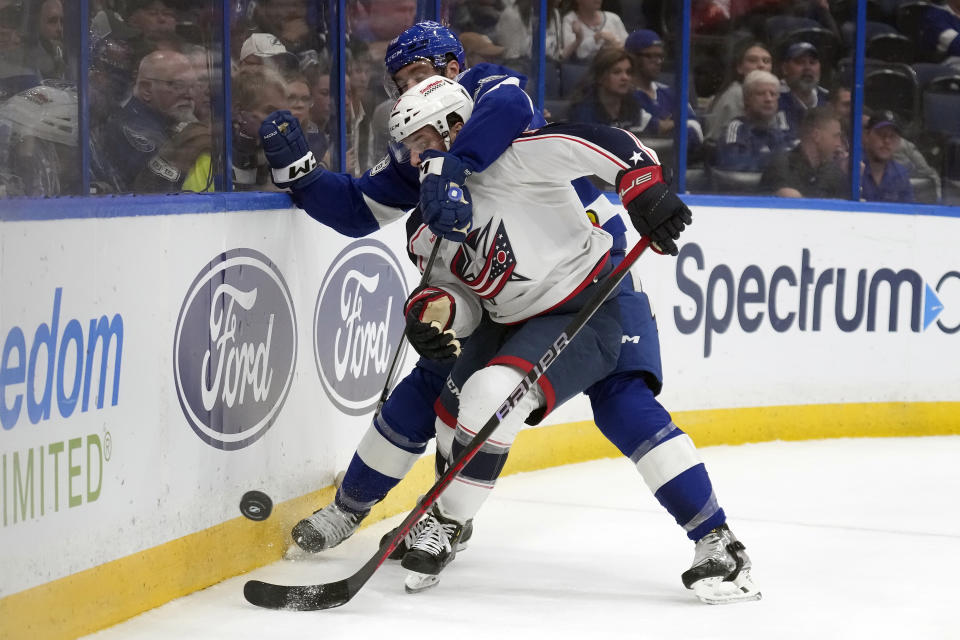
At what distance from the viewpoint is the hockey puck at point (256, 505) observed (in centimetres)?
290

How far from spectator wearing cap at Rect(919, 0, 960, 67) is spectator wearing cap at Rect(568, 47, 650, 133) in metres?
1.30

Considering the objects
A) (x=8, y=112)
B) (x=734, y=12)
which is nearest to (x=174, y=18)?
(x=8, y=112)

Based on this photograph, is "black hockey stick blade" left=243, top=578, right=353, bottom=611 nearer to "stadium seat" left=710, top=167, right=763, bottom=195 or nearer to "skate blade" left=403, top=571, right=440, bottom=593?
"skate blade" left=403, top=571, right=440, bottom=593

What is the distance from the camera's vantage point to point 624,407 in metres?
2.84

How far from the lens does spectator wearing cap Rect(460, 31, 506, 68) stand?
4.35m

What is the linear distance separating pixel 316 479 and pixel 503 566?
512 mm

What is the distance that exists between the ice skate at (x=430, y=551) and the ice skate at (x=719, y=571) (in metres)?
0.50

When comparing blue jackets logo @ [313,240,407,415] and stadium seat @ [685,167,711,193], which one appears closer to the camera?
blue jackets logo @ [313,240,407,415]

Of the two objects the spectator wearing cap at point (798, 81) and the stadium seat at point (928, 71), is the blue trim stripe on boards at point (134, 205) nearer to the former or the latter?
the spectator wearing cap at point (798, 81)

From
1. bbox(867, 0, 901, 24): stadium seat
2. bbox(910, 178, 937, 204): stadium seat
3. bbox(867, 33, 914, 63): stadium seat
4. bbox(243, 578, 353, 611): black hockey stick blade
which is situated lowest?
bbox(243, 578, 353, 611): black hockey stick blade

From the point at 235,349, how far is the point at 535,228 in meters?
0.71

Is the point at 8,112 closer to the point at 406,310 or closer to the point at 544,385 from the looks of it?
the point at 406,310

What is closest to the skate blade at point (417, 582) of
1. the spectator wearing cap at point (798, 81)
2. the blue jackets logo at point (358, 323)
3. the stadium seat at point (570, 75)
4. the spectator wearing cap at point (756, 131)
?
the blue jackets logo at point (358, 323)

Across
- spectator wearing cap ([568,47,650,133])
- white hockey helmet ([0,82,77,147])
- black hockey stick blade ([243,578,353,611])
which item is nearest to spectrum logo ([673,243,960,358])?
spectator wearing cap ([568,47,650,133])
